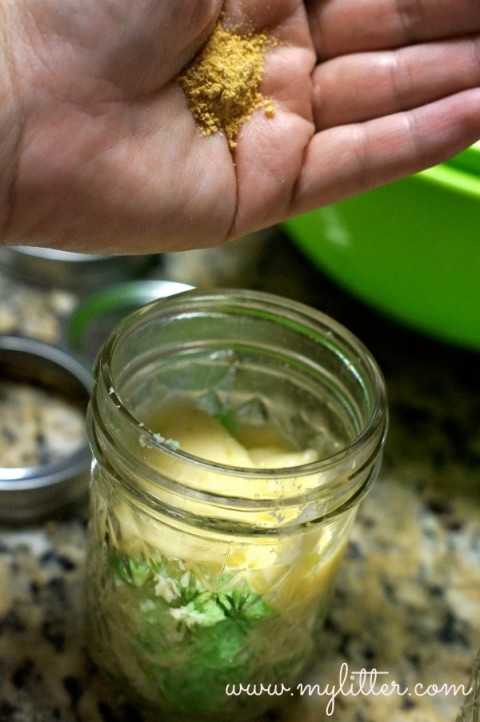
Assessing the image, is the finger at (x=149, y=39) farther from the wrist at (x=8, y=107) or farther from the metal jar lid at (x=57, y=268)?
the metal jar lid at (x=57, y=268)

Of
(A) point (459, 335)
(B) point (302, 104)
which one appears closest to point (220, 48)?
(B) point (302, 104)

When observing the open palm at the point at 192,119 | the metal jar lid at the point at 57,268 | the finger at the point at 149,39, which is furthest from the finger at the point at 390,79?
the metal jar lid at the point at 57,268

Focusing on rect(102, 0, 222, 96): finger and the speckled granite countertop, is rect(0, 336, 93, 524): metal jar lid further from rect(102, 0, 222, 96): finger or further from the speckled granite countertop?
rect(102, 0, 222, 96): finger

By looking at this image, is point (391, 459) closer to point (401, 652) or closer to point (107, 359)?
point (401, 652)

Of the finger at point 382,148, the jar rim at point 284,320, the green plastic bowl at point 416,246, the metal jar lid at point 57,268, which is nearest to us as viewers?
the jar rim at point 284,320

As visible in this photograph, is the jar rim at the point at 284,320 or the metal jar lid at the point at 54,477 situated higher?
the jar rim at the point at 284,320

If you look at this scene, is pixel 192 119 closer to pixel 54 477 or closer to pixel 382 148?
pixel 382 148

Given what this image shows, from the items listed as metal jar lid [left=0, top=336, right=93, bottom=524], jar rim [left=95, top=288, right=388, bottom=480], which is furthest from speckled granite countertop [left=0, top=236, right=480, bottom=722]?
jar rim [left=95, top=288, right=388, bottom=480]
